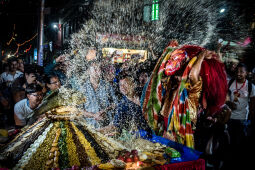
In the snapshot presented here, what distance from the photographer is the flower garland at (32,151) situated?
4.29 feet

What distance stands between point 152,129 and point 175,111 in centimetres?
48

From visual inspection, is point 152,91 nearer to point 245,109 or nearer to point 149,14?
point 245,109

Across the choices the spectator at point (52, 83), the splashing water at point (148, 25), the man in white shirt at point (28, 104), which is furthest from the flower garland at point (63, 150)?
the splashing water at point (148, 25)

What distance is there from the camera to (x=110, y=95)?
2.85m

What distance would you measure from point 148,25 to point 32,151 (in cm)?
842

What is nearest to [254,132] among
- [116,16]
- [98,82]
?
[98,82]

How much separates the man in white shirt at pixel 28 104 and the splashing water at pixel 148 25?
1.56 metres

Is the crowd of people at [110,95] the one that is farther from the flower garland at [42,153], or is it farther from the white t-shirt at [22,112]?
the flower garland at [42,153]

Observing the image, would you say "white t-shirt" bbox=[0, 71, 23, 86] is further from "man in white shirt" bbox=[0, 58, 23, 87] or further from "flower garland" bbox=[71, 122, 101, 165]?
"flower garland" bbox=[71, 122, 101, 165]

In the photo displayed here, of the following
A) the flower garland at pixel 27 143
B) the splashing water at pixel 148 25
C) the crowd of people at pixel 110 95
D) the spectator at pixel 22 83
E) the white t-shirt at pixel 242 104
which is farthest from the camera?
the splashing water at pixel 148 25

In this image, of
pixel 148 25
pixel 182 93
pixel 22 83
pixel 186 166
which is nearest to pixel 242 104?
pixel 182 93

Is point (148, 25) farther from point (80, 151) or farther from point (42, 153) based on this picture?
point (42, 153)

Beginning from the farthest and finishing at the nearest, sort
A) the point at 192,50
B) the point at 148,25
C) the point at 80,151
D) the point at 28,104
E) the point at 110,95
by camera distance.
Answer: the point at 148,25
the point at 110,95
the point at 28,104
the point at 192,50
the point at 80,151

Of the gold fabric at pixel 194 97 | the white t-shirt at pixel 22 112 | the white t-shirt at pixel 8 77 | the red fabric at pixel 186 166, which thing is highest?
the white t-shirt at pixel 8 77
